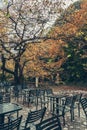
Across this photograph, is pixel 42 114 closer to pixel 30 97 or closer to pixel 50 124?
pixel 50 124

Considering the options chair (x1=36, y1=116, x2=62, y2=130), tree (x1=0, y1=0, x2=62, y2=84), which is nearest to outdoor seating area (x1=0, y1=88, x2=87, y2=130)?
chair (x1=36, y1=116, x2=62, y2=130)

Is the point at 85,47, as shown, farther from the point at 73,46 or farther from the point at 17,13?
the point at 17,13

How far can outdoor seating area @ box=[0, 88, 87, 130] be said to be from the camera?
5980 millimetres

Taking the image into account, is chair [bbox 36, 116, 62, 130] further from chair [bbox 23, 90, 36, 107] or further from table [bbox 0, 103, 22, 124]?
chair [bbox 23, 90, 36, 107]

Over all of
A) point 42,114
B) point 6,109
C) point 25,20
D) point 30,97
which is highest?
point 25,20

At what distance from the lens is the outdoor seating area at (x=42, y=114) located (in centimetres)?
598

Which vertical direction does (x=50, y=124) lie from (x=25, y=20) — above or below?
below

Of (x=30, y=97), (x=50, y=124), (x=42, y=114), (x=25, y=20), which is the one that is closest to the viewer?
(x=50, y=124)

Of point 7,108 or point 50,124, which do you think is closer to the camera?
point 50,124

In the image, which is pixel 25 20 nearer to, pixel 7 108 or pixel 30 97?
pixel 30 97

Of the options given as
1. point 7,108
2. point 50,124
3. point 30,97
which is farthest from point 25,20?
point 50,124

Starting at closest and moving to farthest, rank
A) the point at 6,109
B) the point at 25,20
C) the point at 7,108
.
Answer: the point at 6,109
the point at 7,108
the point at 25,20

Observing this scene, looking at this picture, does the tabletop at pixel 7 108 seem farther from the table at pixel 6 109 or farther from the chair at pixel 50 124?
the chair at pixel 50 124

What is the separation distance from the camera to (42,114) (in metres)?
7.68
